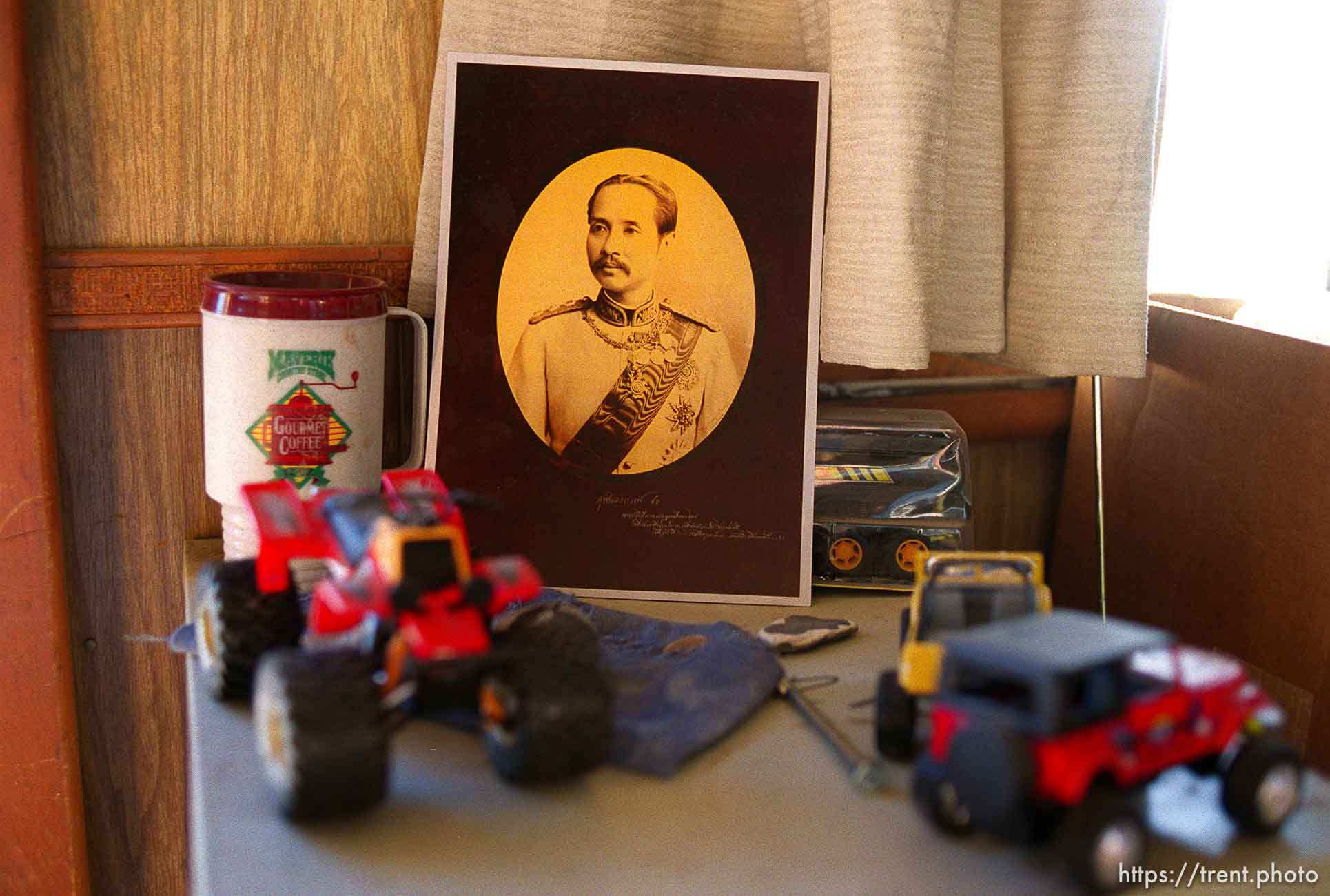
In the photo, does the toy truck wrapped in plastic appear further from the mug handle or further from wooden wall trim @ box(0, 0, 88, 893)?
wooden wall trim @ box(0, 0, 88, 893)

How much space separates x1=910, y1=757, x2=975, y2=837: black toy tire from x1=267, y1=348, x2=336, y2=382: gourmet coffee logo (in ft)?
1.51

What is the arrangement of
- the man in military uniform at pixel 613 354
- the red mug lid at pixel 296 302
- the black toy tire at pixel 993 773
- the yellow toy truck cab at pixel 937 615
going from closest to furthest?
the black toy tire at pixel 993 773 → the yellow toy truck cab at pixel 937 615 → the red mug lid at pixel 296 302 → the man in military uniform at pixel 613 354

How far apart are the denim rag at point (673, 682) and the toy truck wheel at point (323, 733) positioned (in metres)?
0.13

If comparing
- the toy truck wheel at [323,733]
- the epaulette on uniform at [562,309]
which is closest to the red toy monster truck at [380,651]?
the toy truck wheel at [323,733]

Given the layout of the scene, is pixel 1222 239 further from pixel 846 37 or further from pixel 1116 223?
pixel 846 37

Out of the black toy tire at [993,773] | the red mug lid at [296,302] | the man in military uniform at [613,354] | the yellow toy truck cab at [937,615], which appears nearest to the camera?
the black toy tire at [993,773]

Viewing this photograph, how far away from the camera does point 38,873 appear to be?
3.01 ft

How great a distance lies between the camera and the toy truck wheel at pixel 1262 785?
0.53 m

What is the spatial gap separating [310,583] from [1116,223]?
0.64m

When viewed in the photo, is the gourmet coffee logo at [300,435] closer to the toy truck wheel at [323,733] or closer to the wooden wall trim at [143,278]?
the wooden wall trim at [143,278]

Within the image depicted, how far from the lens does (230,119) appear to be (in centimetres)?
90

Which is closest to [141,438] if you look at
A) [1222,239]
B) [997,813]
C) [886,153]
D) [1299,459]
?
[886,153]

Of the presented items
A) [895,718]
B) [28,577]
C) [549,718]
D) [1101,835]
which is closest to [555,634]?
[549,718]

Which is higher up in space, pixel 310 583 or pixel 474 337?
pixel 474 337
